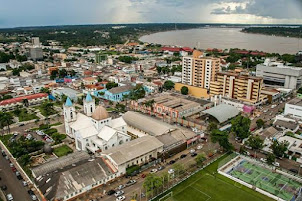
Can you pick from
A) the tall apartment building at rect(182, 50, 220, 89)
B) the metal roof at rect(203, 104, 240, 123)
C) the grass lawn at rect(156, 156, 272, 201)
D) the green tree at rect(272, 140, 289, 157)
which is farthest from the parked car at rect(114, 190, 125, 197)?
the tall apartment building at rect(182, 50, 220, 89)

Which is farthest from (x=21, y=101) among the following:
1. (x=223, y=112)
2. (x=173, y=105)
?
(x=223, y=112)

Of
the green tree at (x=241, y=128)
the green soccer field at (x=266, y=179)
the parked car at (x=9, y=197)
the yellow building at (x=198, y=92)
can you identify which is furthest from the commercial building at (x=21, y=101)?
the green soccer field at (x=266, y=179)

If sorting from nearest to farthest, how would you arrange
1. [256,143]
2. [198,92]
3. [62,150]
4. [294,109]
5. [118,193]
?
[118,193], [256,143], [62,150], [294,109], [198,92]

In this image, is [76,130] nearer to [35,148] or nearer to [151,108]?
[35,148]

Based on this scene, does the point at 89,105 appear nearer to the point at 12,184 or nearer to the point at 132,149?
the point at 132,149

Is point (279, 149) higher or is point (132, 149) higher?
point (132, 149)

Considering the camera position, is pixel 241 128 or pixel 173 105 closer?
pixel 241 128

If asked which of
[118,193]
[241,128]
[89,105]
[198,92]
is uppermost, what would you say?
[89,105]
